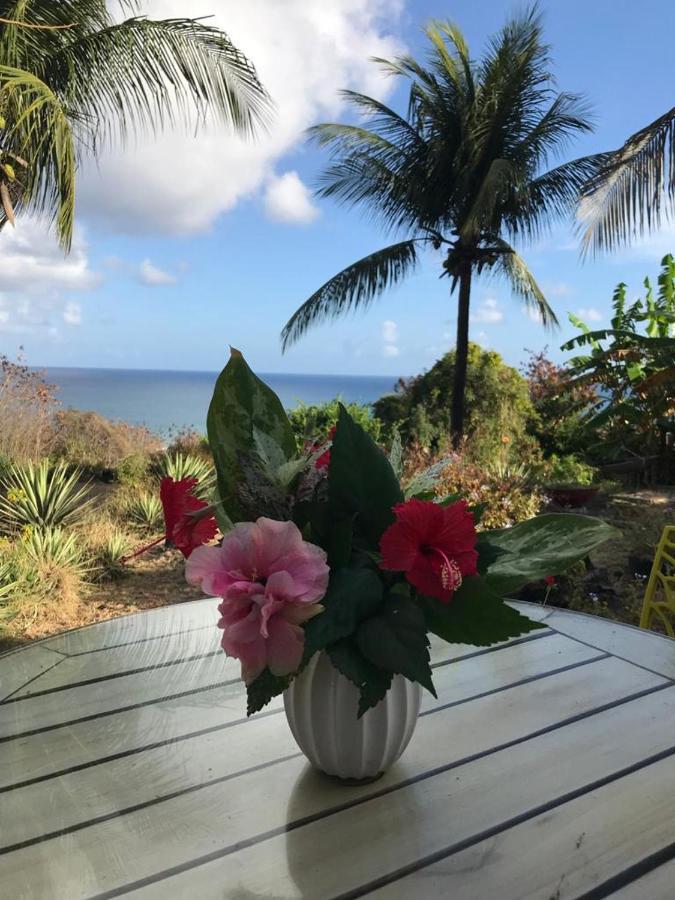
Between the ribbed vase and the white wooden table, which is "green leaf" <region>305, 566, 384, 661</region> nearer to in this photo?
the ribbed vase

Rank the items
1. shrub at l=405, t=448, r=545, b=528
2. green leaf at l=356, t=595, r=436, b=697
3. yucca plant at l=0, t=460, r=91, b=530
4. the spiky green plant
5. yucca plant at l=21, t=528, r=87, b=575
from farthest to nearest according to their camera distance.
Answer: the spiky green plant, shrub at l=405, t=448, r=545, b=528, yucca plant at l=0, t=460, r=91, b=530, yucca plant at l=21, t=528, r=87, b=575, green leaf at l=356, t=595, r=436, b=697

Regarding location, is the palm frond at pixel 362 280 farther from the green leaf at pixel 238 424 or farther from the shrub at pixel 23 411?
the green leaf at pixel 238 424

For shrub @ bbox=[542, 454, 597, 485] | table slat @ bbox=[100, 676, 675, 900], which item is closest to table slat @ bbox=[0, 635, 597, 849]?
table slat @ bbox=[100, 676, 675, 900]

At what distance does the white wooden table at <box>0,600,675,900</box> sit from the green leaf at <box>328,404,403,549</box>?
1.30 ft

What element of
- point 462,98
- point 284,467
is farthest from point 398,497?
point 462,98

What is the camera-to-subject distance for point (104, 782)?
3.03 feet

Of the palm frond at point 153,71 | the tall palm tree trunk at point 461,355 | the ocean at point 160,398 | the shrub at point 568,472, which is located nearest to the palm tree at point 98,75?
the palm frond at point 153,71

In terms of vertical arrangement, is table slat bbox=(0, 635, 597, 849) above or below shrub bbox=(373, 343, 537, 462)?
below

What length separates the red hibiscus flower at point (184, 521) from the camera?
0.82m

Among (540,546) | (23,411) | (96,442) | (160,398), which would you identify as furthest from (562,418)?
(160,398)

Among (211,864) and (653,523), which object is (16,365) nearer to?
(653,523)

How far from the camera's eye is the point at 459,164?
8.22 m

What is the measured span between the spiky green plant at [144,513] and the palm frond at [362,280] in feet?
16.2

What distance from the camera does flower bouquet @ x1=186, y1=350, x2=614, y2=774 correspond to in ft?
2.21
